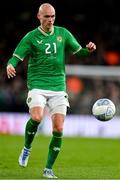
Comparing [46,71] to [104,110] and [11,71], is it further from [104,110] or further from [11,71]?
[104,110]

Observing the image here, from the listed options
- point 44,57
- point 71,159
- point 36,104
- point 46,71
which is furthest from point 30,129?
point 71,159

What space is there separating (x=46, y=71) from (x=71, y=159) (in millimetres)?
3968

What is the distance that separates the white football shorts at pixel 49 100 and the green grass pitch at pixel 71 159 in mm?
1087

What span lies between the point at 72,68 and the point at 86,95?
3.65 feet

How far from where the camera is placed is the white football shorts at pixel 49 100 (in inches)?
480

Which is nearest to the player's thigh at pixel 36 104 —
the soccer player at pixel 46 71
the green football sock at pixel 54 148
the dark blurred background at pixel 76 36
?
the soccer player at pixel 46 71

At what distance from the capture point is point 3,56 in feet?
94.5

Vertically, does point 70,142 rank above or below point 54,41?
below

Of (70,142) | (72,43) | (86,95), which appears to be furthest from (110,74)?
(72,43)

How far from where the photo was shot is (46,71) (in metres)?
12.4

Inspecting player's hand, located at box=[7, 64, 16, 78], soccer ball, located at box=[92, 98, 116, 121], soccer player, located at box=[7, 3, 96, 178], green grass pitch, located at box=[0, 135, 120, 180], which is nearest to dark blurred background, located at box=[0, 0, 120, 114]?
green grass pitch, located at box=[0, 135, 120, 180]

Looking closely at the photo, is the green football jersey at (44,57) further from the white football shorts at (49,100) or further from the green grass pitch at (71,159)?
the green grass pitch at (71,159)

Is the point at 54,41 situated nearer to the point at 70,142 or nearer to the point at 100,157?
the point at 100,157

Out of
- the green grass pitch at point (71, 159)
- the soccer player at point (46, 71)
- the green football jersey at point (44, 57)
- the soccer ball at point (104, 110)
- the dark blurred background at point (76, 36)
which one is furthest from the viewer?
the dark blurred background at point (76, 36)
